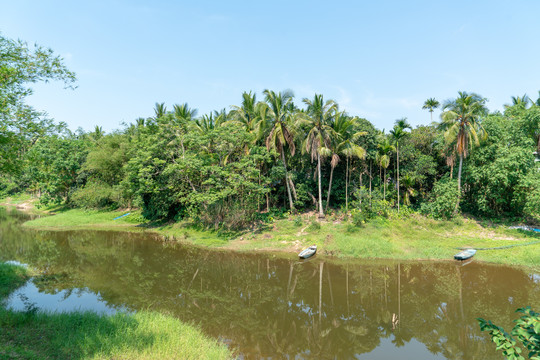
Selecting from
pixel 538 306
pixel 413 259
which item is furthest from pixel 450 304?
pixel 413 259

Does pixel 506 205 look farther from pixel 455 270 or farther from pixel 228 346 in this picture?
pixel 228 346

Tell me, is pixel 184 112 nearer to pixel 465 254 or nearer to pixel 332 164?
pixel 332 164

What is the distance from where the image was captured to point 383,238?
22375 mm

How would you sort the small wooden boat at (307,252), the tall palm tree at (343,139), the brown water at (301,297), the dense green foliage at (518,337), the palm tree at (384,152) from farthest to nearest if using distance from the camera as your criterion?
the palm tree at (384,152), the tall palm tree at (343,139), the small wooden boat at (307,252), the brown water at (301,297), the dense green foliage at (518,337)

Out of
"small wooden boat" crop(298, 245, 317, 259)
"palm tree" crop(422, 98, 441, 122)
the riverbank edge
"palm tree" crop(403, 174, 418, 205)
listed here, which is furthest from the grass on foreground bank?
"palm tree" crop(422, 98, 441, 122)

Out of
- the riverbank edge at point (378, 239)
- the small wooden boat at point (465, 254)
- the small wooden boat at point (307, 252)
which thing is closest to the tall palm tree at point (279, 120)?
the riverbank edge at point (378, 239)

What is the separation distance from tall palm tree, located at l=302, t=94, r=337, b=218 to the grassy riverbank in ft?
23.2

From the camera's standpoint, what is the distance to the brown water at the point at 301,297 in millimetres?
10008

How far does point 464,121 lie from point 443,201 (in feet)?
24.3

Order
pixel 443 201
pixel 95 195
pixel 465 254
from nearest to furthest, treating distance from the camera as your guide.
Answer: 1. pixel 465 254
2. pixel 443 201
3. pixel 95 195

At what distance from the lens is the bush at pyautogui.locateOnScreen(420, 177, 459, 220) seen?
2481cm

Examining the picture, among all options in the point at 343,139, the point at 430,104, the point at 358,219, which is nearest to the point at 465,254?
the point at 358,219

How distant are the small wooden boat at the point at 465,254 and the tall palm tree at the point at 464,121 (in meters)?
7.44

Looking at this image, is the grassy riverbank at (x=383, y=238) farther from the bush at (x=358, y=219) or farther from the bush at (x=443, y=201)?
the bush at (x=443, y=201)
